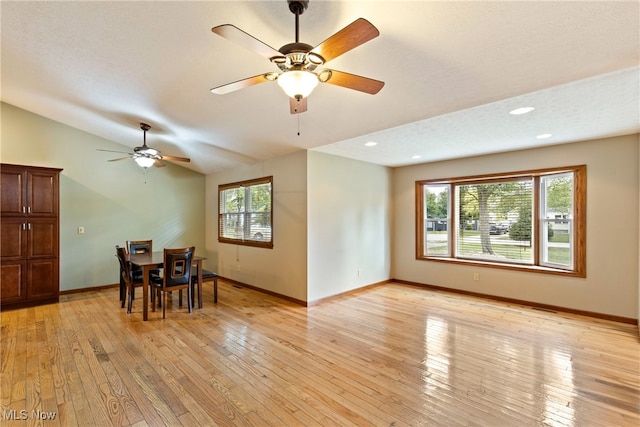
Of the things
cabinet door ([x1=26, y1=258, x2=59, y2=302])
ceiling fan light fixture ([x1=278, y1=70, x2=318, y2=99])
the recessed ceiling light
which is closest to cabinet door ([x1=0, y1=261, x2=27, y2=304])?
cabinet door ([x1=26, y1=258, x2=59, y2=302])

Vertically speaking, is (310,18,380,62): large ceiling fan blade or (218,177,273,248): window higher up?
(310,18,380,62): large ceiling fan blade

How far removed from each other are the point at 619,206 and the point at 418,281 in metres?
3.19

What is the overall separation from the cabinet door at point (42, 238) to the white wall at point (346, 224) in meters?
4.10

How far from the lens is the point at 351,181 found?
547cm

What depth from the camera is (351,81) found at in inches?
75.5

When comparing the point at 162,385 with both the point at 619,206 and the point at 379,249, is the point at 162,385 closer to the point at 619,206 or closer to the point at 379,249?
the point at 379,249

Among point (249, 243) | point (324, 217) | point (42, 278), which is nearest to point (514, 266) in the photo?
point (324, 217)

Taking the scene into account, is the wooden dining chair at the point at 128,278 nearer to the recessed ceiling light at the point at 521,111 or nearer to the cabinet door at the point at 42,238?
the cabinet door at the point at 42,238

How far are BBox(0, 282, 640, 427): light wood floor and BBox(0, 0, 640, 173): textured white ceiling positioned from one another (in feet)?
8.08

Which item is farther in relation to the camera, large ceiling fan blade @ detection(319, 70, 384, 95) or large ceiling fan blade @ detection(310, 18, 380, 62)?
large ceiling fan blade @ detection(319, 70, 384, 95)

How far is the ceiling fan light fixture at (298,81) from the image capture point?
70.1 inches

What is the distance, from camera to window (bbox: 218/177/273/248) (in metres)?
5.54
